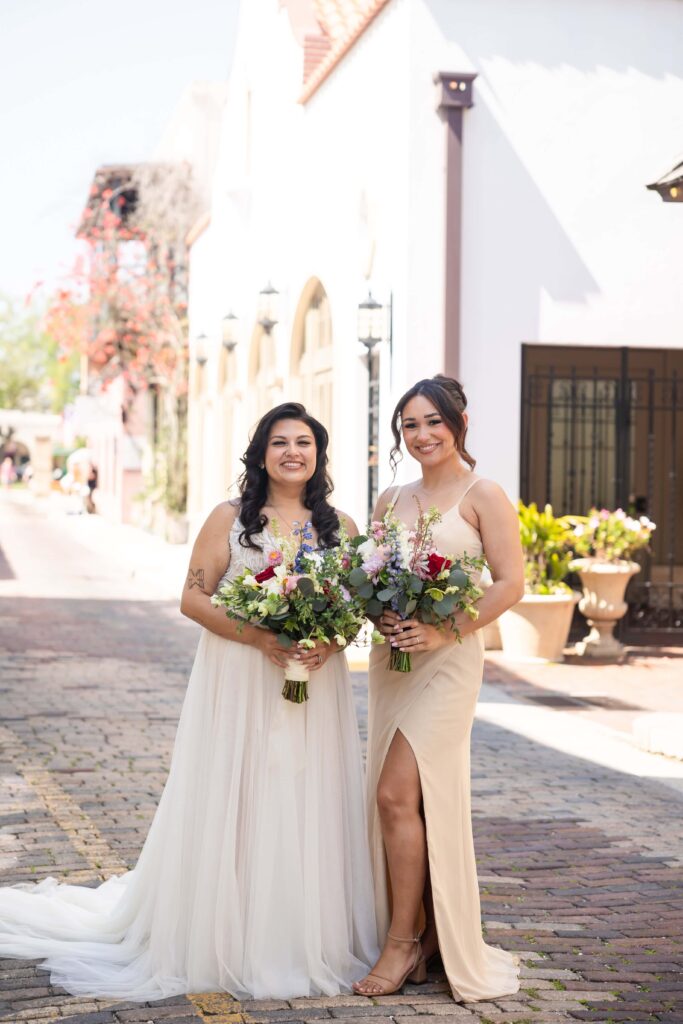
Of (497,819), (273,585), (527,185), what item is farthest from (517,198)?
(273,585)

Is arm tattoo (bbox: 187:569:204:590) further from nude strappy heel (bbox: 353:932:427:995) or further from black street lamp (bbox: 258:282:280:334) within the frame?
black street lamp (bbox: 258:282:280:334)

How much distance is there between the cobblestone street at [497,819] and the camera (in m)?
4.53

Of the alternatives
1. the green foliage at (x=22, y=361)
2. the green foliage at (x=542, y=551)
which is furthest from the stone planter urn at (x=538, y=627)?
the green foliage at (x=22, y=361)

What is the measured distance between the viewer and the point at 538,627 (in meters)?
13.2

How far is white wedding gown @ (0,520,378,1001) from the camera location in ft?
15.2

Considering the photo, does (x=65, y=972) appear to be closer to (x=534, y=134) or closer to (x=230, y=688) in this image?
(x=230, y=688)

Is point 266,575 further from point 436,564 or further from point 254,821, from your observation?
point 254,821

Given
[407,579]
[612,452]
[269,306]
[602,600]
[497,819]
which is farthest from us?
[269,306]

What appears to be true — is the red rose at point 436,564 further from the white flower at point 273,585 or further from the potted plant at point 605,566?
the potted plant at point 605,566

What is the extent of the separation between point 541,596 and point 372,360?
357cm

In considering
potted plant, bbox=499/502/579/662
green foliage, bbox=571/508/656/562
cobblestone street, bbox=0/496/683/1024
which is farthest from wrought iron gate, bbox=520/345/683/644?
cobblestone street, bbox=0/496/683/1024

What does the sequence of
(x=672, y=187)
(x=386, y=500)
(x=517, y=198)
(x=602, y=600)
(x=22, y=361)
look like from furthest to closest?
1. (x=22, y=361)
2. (x=517, y=198)
3. (x=602, y=600)
4. (x=672, y=187)
5. (x=386, y=500)

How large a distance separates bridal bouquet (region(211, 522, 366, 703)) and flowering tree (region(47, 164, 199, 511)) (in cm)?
2481

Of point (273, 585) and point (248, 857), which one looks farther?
point (248, 857)
